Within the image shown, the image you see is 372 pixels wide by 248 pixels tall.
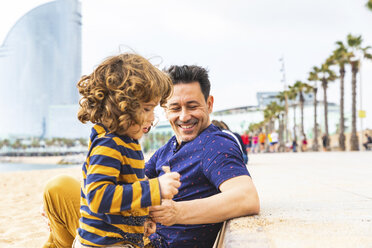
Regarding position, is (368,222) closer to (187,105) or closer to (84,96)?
(187,105)


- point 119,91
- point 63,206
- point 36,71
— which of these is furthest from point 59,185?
point 36,71

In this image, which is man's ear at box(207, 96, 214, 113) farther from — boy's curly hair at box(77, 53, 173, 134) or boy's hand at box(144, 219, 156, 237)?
boy's hand at box(144, 219, 156, 237)

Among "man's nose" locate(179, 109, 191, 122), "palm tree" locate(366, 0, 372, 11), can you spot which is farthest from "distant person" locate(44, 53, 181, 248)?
"palm tree" locate(366, 0, 372, 11)

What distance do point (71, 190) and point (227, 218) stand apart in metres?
1.07

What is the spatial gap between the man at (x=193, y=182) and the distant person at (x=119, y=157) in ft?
0.69

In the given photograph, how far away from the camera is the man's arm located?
1830 millimetres

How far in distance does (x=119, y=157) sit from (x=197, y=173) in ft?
2.29

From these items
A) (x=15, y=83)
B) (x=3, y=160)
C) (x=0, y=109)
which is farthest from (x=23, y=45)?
(x=3, y=160)

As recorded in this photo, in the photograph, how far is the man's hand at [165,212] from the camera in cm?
173

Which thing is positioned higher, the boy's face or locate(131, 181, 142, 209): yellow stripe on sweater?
the boy's face

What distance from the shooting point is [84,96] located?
1712 millimetres

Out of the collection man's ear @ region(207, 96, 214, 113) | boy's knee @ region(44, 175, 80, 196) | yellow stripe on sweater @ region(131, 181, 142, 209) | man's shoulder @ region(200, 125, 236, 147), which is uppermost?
man's ear @ region(207, 96, 214, 113)

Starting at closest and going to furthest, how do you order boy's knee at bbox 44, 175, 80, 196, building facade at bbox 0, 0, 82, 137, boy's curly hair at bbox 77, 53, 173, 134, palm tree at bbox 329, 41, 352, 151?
boy's curly hair at bbox 77, 53, 173, 134
boy's knee at bbox 44, 175, 80, 196
palm tree at bbox 329, 41, 352, 151
building facade at bbox 0, 0, 82, 137

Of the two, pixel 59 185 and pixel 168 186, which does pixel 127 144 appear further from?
pixel 59 185
